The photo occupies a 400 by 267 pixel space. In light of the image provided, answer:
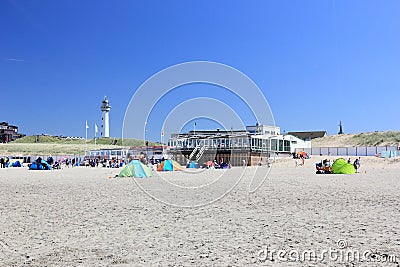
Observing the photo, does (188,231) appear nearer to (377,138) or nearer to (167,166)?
(167,166)

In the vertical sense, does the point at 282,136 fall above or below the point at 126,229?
above

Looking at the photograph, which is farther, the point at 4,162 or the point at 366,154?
the point at 366,154

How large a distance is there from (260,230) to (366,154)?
56.4 m

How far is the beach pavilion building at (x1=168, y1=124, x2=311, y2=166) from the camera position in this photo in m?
54.1

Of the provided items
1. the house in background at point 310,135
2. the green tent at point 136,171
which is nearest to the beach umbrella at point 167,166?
the green tent at point 136,171

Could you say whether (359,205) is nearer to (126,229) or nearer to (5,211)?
(126,229)

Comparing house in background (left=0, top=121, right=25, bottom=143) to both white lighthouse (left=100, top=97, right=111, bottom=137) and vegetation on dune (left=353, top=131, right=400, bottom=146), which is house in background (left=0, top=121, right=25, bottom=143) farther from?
vegetation on dune (left=353, top=131, right=400, bottom=146)

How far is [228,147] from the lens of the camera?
54719 millimetres

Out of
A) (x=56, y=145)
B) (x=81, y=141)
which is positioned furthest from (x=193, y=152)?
(x=81, y=141)

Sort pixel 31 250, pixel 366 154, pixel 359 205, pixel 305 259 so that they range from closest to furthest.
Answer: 1. pixel 305 259
2. pixel 31 250
3. pixel 359 205
4. pixel 366 154

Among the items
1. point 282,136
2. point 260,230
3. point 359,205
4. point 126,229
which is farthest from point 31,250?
point 282,136

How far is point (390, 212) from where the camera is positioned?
10.2 meters

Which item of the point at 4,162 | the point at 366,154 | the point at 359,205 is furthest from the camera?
the point at 366,154

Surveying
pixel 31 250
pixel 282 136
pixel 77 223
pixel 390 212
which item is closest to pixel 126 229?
pixel 77 223
